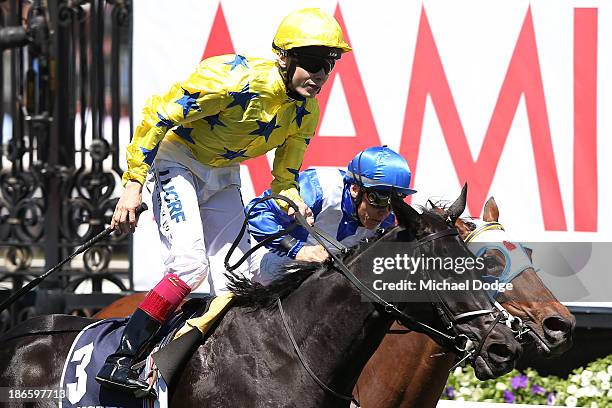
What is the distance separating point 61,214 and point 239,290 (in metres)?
4.13

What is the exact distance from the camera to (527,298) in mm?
3898

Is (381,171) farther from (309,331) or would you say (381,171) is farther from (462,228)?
(309,331)

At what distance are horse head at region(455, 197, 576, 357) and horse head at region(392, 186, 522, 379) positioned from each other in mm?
642

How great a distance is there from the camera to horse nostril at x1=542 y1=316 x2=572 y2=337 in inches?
152

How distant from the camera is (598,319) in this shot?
19.9ft

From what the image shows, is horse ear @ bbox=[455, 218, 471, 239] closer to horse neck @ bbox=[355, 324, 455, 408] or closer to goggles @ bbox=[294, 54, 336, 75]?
horse neck @ bbox=[355, 324, 455, 408]

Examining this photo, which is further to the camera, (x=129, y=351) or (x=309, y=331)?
(x=129, y=351)

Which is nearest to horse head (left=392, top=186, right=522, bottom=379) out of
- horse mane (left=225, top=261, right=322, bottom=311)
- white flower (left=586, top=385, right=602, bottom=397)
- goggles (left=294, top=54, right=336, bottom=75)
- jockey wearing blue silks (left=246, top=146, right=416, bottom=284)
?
horse mane (left=225, top=261, right=322, bottom=311)

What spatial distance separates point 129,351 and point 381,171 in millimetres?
1215

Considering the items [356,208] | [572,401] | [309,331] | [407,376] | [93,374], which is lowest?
[572,401]

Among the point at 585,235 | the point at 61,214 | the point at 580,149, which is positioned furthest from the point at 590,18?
the point at 61,214

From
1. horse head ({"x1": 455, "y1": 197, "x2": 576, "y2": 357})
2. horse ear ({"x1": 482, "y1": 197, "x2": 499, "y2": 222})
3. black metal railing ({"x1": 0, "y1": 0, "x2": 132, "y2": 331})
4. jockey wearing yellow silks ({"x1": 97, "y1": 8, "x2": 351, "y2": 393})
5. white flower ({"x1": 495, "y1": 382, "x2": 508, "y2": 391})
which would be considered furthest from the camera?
black metal railing ({"x1": 0, "y1": 0, "x2": 132, "y2": 331})

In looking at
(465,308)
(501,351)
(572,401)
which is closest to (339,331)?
(465,308)

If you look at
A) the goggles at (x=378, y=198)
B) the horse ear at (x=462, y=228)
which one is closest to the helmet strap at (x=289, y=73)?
the goggles at (x=378, y=198)
